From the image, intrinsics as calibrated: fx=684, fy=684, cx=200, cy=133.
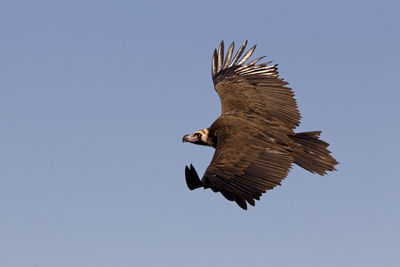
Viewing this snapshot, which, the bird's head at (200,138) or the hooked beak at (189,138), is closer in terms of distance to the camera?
the bird's head at (200,138)

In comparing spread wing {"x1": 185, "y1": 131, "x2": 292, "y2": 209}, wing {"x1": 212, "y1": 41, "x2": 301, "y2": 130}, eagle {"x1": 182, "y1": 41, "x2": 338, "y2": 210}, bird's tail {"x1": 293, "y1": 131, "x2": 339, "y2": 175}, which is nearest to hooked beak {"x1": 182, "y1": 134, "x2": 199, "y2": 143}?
eagle {"x1": 182, "y1": 41, "x2": 338, "y2": 210}

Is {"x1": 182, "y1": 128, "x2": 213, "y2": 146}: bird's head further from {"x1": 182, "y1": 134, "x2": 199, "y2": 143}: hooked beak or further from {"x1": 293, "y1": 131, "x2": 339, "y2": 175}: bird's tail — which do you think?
{"x1": 293, "y1": 131, "x2": 339, "y2": 175}: bird's tail

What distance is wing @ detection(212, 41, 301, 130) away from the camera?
15.4 m

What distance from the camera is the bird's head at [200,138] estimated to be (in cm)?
1567

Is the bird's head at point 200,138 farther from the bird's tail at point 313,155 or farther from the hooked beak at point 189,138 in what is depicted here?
the bird's tail at point 313,155

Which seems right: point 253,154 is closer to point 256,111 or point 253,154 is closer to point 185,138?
point 256,111

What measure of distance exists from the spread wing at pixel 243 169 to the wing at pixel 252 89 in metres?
1.45

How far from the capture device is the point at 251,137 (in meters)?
14.1

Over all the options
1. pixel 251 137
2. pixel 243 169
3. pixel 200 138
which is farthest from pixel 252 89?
pixel 243 169

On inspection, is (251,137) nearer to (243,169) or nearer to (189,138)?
(243,169)

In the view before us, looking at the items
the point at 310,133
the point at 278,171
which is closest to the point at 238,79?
the point at 310,133

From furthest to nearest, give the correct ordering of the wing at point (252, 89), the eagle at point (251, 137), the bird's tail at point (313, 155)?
the wing at point (252, 89) → the bird's tail at point (313, 155) → the eagle at point (251, 137)

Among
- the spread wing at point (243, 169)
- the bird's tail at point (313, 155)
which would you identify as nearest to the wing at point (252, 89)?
the bird's tail at point (313, 155)

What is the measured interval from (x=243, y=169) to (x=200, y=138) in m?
3.13
